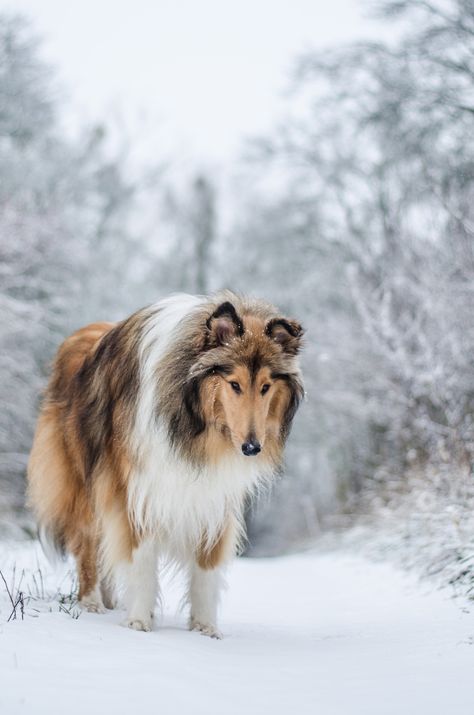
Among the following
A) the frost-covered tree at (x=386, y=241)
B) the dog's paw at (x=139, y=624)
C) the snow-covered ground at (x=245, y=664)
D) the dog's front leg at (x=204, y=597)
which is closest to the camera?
the snow-covered ground at (x=245, y=664)

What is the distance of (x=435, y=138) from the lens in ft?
44.9

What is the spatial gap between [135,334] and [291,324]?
98 centimetres

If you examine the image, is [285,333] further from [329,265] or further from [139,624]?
[329,265]

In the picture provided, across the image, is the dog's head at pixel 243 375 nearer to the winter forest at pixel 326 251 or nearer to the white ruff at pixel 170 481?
the white ruff at pixel 170 481

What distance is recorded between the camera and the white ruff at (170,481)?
15.3 feet

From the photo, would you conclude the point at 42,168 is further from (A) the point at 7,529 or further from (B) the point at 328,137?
(A) the point at 7,529

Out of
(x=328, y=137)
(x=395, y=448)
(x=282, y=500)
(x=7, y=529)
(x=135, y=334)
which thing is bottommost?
(x=282, y=500)

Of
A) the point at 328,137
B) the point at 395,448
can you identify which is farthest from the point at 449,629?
the point at 328,137

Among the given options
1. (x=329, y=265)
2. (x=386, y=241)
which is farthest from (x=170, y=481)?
(x=329, y=265)

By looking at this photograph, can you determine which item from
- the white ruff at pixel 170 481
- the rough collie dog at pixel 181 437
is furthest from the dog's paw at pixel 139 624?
the white ruff at pixel 170 481

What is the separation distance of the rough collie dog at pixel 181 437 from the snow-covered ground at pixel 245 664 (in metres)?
0.35

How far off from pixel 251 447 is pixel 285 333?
2.30ft

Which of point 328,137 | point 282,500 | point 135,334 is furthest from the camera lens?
point 282,500

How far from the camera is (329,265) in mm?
20625
